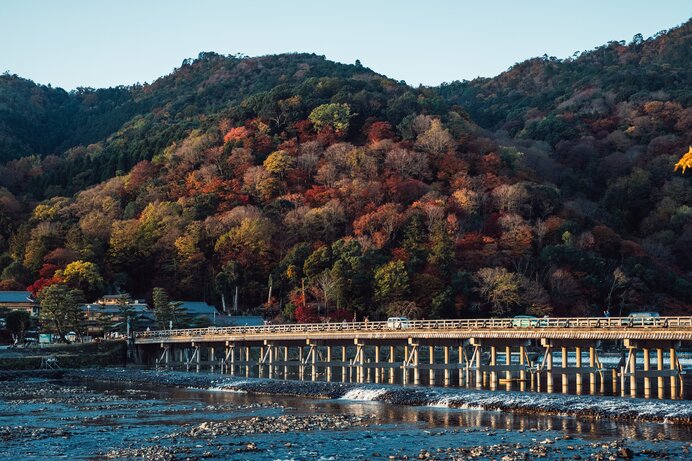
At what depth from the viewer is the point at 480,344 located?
45156mm

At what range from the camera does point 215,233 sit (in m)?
91.4

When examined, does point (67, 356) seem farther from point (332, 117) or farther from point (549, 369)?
point (332, 117)

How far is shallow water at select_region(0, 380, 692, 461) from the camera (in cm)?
2583

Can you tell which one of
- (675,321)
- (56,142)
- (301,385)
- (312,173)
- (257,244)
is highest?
(56,142)

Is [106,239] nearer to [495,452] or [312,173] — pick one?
[312,173]

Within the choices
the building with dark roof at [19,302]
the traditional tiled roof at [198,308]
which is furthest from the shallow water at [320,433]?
the building with dark roof at [19,302]

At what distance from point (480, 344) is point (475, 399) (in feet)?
29.1

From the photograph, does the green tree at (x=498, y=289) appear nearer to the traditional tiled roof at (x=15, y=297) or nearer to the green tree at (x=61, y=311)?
the green tree at (x=61, y=311)

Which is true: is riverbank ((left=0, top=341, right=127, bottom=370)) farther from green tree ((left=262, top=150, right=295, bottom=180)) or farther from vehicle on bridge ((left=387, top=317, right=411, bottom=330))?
green tree ((left=262, top=150, right=295, bottom=180))

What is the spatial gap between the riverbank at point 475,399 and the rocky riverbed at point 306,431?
23 cm

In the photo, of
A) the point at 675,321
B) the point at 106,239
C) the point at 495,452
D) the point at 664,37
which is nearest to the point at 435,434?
the point at 495,452

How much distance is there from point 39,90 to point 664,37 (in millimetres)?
134165

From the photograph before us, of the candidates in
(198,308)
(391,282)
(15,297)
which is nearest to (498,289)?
(391,282)

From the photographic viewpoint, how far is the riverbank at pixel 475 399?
31.2 metres
